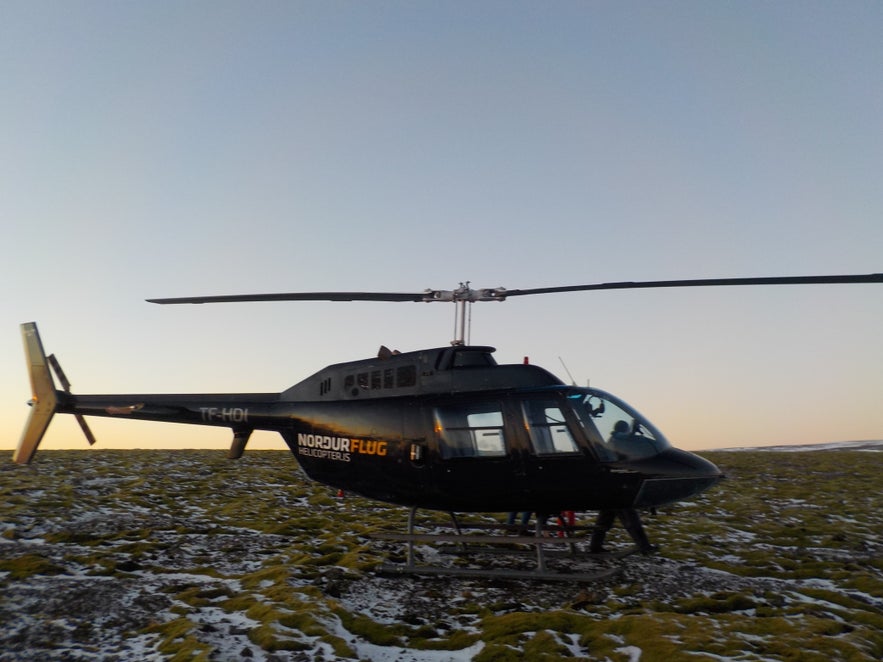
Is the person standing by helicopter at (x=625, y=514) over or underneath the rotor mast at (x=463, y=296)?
A: underneath

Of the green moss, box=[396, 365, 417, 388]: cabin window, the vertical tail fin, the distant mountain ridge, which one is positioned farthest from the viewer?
the distant mountain ridge

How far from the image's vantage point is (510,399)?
30.6 ft

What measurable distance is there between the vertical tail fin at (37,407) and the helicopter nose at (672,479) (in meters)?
12.3

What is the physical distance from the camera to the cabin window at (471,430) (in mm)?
9266

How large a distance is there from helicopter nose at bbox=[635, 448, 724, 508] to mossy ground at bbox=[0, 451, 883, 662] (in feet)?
4.68

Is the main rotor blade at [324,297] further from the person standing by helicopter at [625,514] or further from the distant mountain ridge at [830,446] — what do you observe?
the distant mountain ridge at [830,446]

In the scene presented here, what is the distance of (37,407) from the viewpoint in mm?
13188

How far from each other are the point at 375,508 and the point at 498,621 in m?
7.98

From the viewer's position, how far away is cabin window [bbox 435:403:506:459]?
9266mm

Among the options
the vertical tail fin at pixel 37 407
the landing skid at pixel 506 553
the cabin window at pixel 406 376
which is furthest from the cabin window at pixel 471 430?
the vertical tail fin at pixel 37 407

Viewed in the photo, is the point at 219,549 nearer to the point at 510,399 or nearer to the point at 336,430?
the point at 336,430

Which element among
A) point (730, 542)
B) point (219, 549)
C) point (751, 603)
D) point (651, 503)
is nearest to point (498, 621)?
point (651, 503)

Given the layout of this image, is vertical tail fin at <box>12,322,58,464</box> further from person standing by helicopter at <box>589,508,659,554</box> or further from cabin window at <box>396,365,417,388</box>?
person standing by helicopter at <box>589,508,659,554</box>

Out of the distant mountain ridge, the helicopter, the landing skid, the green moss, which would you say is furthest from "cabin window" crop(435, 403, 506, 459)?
the distant mountain ridge
